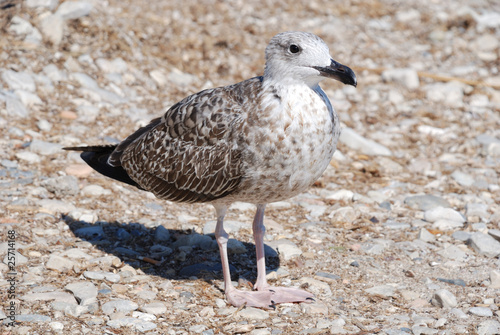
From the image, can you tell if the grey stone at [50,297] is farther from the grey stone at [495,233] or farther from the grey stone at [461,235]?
the grey stone at [495,233]

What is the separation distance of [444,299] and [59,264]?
→ 11.7 ft

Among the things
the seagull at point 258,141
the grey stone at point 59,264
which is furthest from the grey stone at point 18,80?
the grey stone at point 59,264

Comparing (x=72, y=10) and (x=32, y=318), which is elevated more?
(x=72, y=10)

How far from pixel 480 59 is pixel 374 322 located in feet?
27.7

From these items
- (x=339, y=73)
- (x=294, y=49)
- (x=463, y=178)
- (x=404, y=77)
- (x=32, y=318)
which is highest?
(x=294, y=49)

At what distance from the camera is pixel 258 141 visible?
5.52 meters

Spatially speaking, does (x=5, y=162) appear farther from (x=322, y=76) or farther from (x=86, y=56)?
(x=322, y=76)

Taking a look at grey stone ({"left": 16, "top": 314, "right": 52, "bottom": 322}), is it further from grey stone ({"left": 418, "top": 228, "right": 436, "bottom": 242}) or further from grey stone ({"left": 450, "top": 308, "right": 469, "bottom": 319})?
grey stone ({"left": 418, "top": 228, "right": 436, "bottom": 242})

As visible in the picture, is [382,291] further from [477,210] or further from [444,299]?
[477,210]

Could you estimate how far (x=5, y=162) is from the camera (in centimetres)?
796

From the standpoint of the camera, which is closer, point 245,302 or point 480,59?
point 245,302

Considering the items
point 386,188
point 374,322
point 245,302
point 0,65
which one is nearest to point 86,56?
point 0,65

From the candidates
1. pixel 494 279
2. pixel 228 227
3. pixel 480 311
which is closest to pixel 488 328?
pixel 480 311

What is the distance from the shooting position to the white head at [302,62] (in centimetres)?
542
